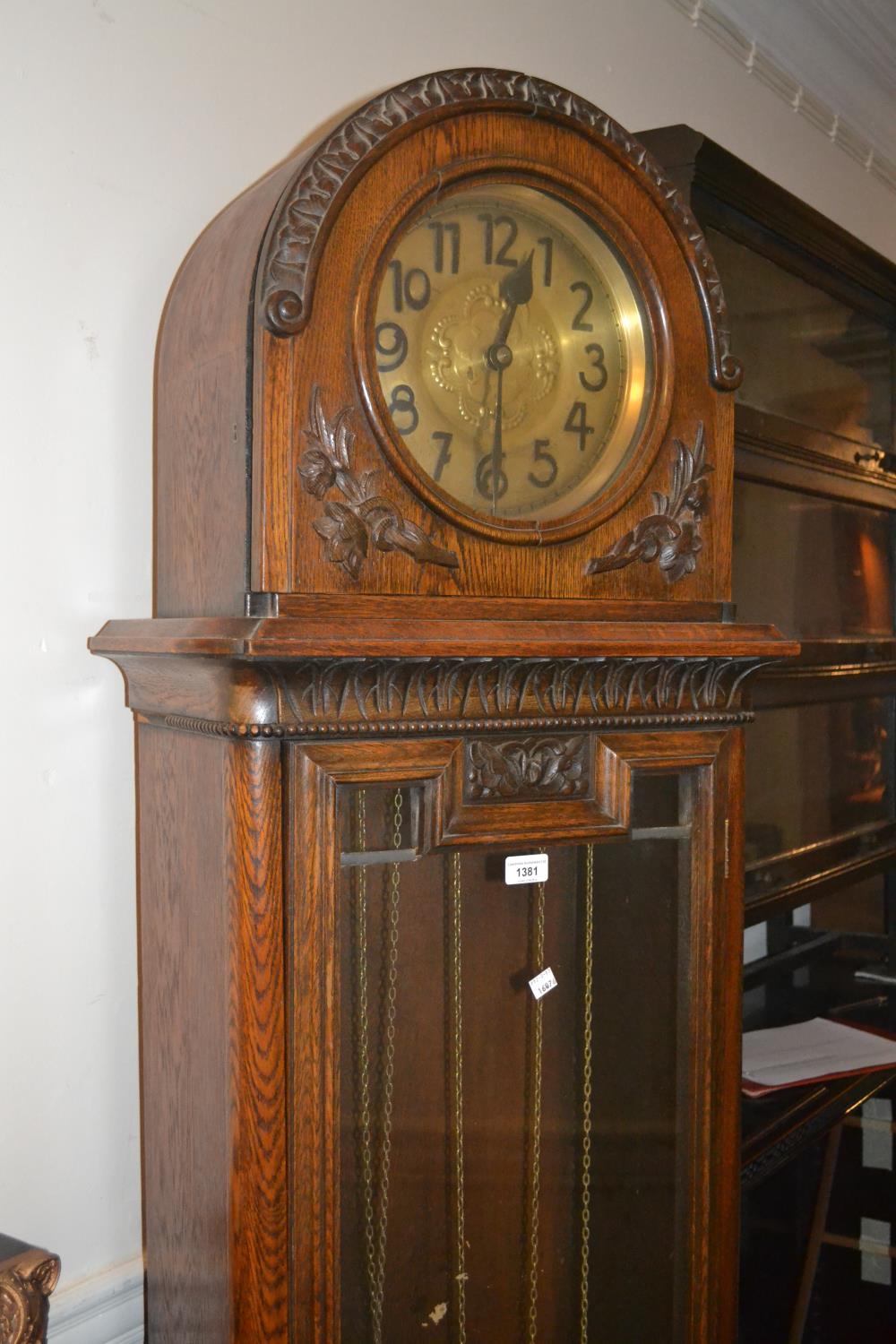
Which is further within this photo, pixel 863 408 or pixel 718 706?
pixel 863 408

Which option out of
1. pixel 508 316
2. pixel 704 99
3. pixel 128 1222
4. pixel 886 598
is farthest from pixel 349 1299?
pixel 704 99

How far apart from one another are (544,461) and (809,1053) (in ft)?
3.45

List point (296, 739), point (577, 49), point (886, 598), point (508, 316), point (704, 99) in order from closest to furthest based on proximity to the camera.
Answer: point (296, 739) → point (508, 316) → point (577, 49) → point (886, 598) → point (704, 99)

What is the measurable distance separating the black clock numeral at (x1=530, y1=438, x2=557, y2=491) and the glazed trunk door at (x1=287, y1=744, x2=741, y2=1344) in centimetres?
27

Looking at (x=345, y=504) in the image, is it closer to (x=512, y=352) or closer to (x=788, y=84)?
(x=512, y=352)

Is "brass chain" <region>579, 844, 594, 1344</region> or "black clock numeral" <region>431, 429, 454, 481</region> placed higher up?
"black clock numeral" <region>431, 429, 454, 481</region>

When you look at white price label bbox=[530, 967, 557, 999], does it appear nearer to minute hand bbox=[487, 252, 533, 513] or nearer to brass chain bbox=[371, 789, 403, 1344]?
brass chain bbox=[371, 789, 403, 1344]

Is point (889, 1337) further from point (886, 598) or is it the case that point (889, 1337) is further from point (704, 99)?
point (704, 99)

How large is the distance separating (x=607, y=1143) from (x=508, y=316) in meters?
Result: 0.78

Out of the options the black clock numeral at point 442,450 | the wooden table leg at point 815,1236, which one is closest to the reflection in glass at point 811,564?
the black clock numeral at point 442,450

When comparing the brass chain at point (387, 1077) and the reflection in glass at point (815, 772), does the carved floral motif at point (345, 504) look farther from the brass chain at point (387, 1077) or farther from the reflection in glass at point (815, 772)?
the reflection in glass at point (815, 772)

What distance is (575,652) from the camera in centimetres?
99

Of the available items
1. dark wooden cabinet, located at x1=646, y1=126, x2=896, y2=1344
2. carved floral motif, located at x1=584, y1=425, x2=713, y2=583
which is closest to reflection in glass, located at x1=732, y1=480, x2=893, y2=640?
dark wooden cabinet, located at x1=646, y1=126, x2=896, y2=1344

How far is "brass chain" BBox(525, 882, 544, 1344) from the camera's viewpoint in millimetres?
1201
